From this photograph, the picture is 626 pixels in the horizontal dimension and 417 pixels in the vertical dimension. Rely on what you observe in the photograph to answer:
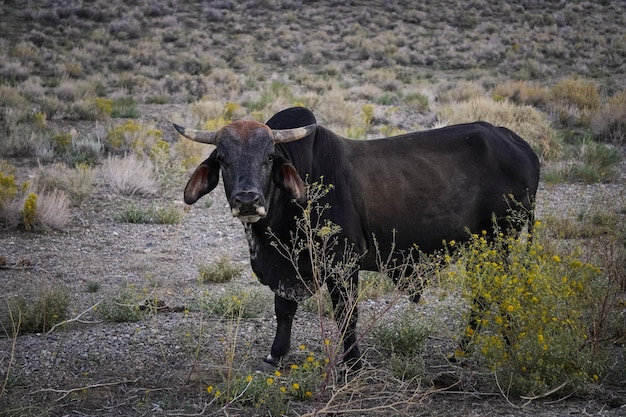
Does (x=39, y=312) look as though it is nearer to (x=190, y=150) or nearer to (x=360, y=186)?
(x=360, y=186)

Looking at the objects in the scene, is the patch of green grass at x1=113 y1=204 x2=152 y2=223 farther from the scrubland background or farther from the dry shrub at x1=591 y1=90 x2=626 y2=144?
the dry shrub at x1=591 y1=90 x2=626 y2=144

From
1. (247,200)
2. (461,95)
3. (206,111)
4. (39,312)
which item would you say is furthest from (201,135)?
(461,95)

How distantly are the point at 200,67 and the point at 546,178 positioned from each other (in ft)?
64.5

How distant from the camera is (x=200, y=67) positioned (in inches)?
1188

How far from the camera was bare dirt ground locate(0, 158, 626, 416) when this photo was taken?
17.6 ft

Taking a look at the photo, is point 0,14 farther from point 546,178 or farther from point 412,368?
point 412,368

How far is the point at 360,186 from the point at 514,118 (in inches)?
473

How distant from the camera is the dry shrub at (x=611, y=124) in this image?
658 inches

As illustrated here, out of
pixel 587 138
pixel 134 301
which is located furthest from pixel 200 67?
pixel 134 301

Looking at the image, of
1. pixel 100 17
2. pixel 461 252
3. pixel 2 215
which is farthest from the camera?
pixel 100 17

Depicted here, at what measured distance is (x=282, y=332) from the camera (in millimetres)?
6383

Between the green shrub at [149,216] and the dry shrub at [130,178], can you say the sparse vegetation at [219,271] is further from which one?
the dry shrub at [130,178]

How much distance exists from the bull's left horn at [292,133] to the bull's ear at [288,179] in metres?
0.15

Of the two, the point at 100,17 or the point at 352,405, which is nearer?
the point at 352,405
